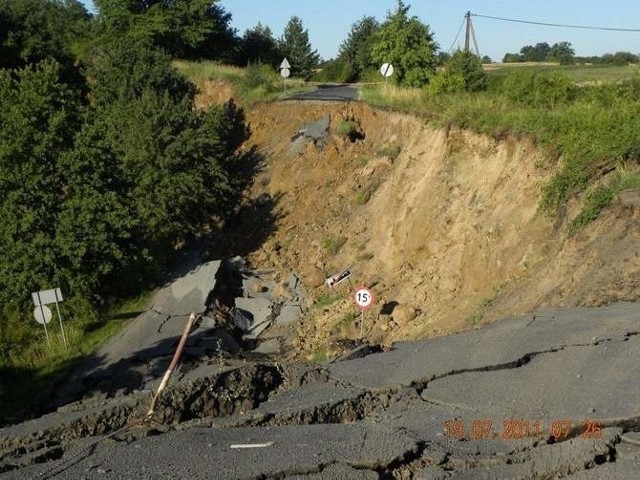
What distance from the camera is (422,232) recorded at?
18688mm

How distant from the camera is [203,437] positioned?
23.9 ft

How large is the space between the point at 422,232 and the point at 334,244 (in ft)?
11.7

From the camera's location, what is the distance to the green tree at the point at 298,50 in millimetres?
49875

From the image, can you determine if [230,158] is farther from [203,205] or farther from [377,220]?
[377,220]

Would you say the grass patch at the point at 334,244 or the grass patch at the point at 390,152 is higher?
the grass patch at the point at 390,152

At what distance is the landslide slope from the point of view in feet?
41.2

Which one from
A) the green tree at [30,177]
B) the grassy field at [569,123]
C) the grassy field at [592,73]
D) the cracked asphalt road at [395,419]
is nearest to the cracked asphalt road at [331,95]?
the grassy field at [592,73]

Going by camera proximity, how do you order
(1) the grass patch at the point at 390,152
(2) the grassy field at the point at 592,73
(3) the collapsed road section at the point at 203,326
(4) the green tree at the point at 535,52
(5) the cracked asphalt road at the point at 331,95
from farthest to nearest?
(4) the green tree at the point at 535,52 → (5) the cracked asphalt road at the point at 331,95 → (1) the grass patch at the point at 390,152 → (2) the grassy field at the point at 592,73 → (3) the collapsed road section at the point at 203,326

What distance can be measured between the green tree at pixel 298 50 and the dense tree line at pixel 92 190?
22669 millimetres

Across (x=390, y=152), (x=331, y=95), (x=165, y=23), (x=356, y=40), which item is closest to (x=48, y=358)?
(x=390, y=152)

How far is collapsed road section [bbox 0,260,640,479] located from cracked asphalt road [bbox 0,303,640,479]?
0.02 meters

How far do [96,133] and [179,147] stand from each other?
5412 millimetres

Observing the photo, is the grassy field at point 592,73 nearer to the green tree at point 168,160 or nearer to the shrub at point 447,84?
the shrub at point 447,84

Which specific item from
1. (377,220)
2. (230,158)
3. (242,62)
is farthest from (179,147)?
(242,62)
